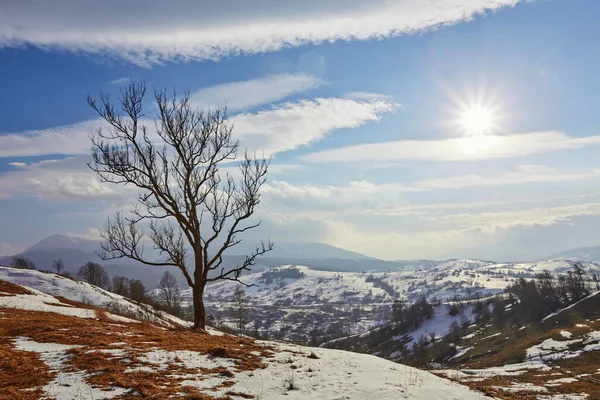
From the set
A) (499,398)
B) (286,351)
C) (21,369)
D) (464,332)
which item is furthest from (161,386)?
(464,332)

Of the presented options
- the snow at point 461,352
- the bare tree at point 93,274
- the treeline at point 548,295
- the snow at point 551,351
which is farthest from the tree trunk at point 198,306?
the treeline at point 548,295

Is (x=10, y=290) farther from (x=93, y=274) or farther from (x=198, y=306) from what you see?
(x=93, y=274)

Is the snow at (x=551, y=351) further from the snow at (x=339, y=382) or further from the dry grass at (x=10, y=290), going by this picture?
the dry grass at (x=10, y=290)

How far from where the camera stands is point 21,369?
36.7 feet

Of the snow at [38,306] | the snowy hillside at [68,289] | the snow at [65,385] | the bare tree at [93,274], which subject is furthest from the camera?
the bare tree at [93,274]

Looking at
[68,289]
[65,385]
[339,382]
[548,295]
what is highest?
[65,385]

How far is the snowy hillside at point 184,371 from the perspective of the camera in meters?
9.94

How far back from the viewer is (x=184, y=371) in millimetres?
11750

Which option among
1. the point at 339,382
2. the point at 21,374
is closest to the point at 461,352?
the point at 339,382

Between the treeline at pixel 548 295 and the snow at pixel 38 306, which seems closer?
the snow at pixel 38 306

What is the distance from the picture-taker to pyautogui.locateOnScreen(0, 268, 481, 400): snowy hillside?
32.6 feet

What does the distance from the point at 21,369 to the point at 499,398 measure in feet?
52.4

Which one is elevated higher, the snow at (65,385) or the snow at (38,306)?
the snow at (65,385)

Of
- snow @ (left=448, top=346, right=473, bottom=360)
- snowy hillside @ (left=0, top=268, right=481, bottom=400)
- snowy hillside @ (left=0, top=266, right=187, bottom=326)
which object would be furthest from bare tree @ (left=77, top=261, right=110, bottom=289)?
snow @ (left=448, top=346, right=473, bottom=360)
